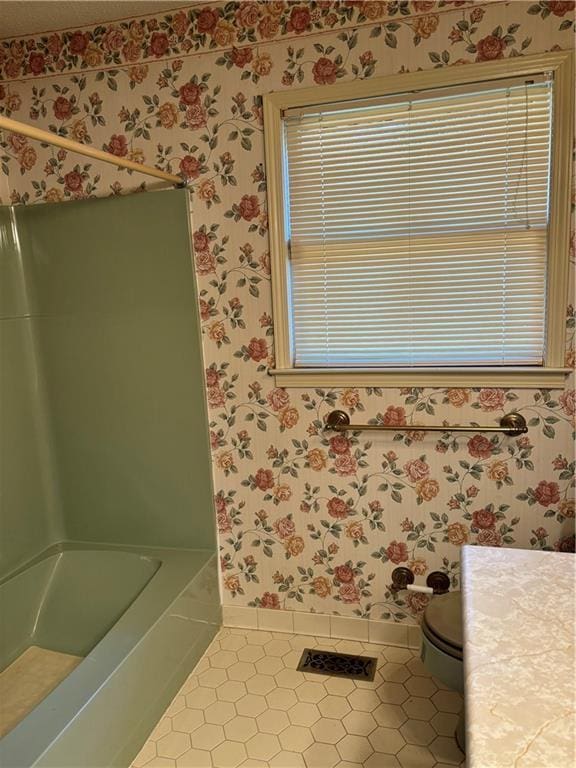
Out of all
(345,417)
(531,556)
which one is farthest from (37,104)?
(531,556)

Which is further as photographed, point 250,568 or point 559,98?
point 250,568

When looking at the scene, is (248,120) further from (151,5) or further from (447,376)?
(447,376)

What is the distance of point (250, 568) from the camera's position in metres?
2.22

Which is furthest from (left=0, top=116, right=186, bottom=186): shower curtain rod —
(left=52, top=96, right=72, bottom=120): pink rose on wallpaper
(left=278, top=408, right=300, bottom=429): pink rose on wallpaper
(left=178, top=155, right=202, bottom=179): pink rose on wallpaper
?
(left=278, top=408, right=300, bottom=429): pink rose on wallpaper

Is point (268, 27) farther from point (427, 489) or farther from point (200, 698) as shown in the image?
point (200, 698)

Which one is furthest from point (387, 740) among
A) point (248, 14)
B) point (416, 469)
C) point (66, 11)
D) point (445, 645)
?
point (66, 11)

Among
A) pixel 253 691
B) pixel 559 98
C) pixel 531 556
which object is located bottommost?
pixel 253 691

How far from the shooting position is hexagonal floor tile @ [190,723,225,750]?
5.51 ft

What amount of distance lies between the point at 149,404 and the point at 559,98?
1760mm

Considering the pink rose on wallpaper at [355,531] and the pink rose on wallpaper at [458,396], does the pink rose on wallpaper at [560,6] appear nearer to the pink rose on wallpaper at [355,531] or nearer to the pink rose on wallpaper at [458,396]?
the pink rose on wallpaper at [458,396]

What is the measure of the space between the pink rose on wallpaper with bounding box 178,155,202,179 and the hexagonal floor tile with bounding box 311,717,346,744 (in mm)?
1922

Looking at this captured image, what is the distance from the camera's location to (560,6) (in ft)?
5.30

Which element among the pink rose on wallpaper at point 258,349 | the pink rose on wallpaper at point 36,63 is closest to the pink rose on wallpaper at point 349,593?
the pink rose on wallpaper at point 258,349

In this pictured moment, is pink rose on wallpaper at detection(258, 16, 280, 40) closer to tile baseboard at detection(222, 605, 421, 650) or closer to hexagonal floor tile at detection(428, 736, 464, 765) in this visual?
tile baseboard at detection(222, 605, 421, 650)
